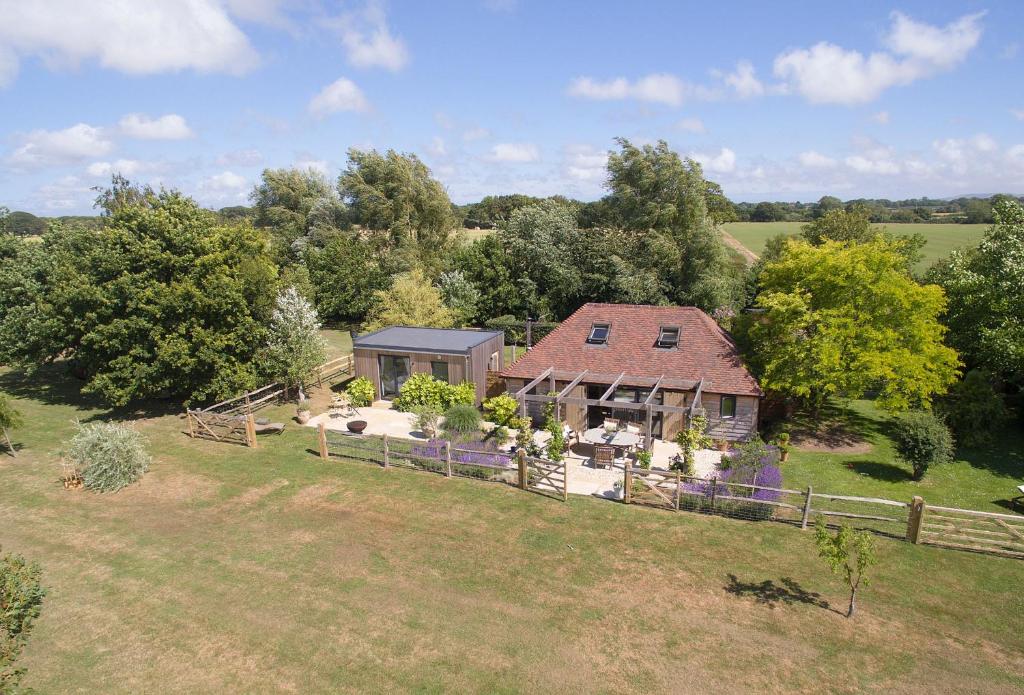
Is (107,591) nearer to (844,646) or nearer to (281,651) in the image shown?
(281,651)

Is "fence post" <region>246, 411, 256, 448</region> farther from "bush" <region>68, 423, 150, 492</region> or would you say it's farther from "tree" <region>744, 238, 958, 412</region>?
"tree" <region>744, 238, 958, 412</region>

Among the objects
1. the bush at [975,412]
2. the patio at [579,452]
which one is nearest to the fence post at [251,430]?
the patio at [579,452]

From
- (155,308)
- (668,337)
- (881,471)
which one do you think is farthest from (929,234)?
(155,308)

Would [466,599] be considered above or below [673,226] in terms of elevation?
below

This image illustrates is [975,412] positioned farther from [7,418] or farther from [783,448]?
[7,418]

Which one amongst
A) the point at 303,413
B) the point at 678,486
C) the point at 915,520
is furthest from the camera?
the point at 303,413

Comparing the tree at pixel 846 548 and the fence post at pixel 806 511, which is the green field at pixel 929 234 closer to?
the fence post at pixel 806 511

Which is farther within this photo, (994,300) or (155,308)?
(155,308)

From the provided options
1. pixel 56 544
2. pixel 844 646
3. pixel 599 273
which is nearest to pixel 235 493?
pixel 56 544
